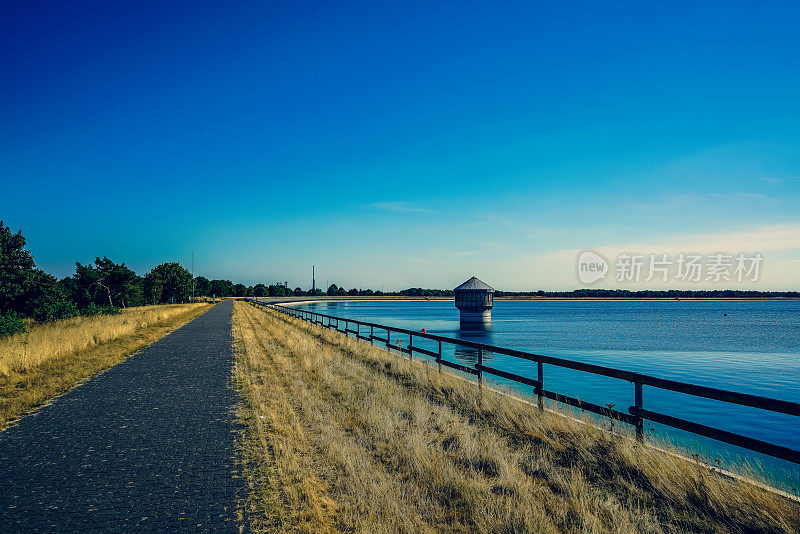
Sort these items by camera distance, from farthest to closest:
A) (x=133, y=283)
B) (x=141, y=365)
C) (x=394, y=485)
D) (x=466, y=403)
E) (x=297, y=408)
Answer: (x=133, y=283) < (x=141, y=365) < (x=466, y=403) < (x=297, y=408) < (x=394, y=485)

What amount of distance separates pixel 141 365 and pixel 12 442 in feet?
29.2

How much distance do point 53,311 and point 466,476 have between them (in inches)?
1518

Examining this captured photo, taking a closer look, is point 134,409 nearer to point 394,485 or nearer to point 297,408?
point 297,408

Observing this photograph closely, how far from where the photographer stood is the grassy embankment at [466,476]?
15.7 feet

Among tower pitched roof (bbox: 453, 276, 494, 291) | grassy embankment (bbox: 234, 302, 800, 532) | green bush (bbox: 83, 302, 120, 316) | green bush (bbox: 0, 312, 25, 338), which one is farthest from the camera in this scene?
tower pitched roof (bbox: 453, 276, 494, 291)

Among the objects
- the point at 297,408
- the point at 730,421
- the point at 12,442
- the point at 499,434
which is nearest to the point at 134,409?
the point at 12,442

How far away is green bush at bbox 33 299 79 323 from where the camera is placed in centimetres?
3256

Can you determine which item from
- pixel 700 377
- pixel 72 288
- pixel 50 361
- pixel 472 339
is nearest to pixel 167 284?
pixel 72 288

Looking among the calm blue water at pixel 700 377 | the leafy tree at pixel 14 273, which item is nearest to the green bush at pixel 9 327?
the leafy tree at pixel 14 273

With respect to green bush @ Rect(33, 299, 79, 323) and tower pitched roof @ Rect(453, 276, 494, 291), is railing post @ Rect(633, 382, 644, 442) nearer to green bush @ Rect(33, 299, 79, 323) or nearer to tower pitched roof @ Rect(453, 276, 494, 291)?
green bush @ Rect(33, 299, 79, 323)

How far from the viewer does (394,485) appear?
561 cm

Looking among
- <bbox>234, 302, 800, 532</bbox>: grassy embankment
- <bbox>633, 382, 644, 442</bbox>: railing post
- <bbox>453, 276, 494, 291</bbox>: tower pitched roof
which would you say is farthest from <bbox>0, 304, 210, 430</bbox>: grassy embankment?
<bbox>453, 276, 494, 291</bbox>: tower pitched roof

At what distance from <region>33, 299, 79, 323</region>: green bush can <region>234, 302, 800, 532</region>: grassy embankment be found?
3202 centimetres

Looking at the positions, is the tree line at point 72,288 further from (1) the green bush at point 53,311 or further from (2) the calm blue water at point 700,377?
(2) the calm blue water at point 700,377
